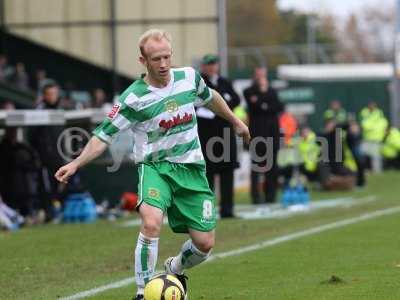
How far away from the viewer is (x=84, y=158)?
7.82 meters

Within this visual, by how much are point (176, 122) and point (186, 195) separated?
51cm

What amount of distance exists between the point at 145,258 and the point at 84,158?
0.78 metres

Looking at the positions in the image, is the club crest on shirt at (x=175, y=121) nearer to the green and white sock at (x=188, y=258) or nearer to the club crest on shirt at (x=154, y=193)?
the club crest on shirt at (x=154, y=193)

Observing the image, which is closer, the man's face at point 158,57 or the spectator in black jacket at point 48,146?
the man's face at point 158,57

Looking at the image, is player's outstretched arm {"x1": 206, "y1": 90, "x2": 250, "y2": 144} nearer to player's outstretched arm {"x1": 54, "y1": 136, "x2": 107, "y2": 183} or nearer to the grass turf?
player's outstretched arm {"x1": 54, "y1": 136, "x2": 107, "y2": 183}

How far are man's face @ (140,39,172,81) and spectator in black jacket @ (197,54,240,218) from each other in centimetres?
732

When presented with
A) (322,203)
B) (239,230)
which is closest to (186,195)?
(239,230)

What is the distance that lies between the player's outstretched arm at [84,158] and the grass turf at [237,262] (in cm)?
125

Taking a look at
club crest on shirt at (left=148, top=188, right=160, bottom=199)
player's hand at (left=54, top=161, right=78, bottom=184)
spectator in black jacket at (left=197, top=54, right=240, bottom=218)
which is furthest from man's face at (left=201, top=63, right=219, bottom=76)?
player's hand at (left=54, top=161, right=78, bottom=184)

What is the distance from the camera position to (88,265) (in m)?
11.1

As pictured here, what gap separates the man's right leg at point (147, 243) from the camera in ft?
25.5

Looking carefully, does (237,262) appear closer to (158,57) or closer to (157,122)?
(157,122)

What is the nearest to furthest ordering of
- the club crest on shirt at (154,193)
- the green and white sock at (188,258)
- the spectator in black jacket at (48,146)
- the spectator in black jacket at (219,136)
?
the club crest on shirt at (154,193) → the green and white sock at (188,258) → the spectator in black jacket at (219,136) → the spectator in black jacket at (48,146)

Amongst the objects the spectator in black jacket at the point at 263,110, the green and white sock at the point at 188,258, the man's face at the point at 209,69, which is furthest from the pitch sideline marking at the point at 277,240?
the man's face at the point at 209,69
